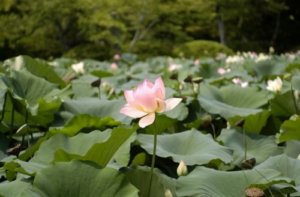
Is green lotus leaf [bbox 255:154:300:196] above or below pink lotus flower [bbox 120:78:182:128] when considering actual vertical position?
below

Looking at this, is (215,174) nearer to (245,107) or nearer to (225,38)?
(245,107)

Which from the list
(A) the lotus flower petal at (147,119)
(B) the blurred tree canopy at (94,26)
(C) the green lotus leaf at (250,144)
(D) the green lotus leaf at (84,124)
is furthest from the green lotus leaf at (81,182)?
(B) the blurred tree canopy at (94,26)

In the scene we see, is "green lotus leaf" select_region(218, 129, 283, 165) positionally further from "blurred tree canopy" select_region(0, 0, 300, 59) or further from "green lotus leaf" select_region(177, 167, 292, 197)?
"blurred tree canopy" select_region(0, 0, 300, 59)

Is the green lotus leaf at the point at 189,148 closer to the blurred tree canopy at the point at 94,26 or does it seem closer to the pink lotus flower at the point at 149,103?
the pink lotus flower at the point at 149,103

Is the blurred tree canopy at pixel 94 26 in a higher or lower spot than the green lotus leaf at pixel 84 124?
lower

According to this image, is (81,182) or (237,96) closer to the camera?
(81,182)

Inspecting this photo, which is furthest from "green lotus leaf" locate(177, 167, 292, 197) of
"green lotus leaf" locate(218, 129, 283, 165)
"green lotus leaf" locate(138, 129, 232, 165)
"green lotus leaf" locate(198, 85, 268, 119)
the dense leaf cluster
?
"green lotus leaf" locate(198, 85, 268, 119)

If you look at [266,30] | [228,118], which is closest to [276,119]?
[228,118]

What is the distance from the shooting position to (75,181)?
103cm

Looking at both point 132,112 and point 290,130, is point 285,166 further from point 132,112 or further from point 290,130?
point 132,112

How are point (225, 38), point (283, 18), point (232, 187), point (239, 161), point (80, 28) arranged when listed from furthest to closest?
1. point (283, 18)
2. point (225, 38)
3. point (80, 28)
4. point (239, 161)
5. point (232, 187)

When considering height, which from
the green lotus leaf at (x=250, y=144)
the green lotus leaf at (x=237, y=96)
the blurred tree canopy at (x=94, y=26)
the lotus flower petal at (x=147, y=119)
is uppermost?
the lotus flower petal at (x=147, y=119)

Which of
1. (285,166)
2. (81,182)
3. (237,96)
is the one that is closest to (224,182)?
(285,166)

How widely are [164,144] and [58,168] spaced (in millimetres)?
516
